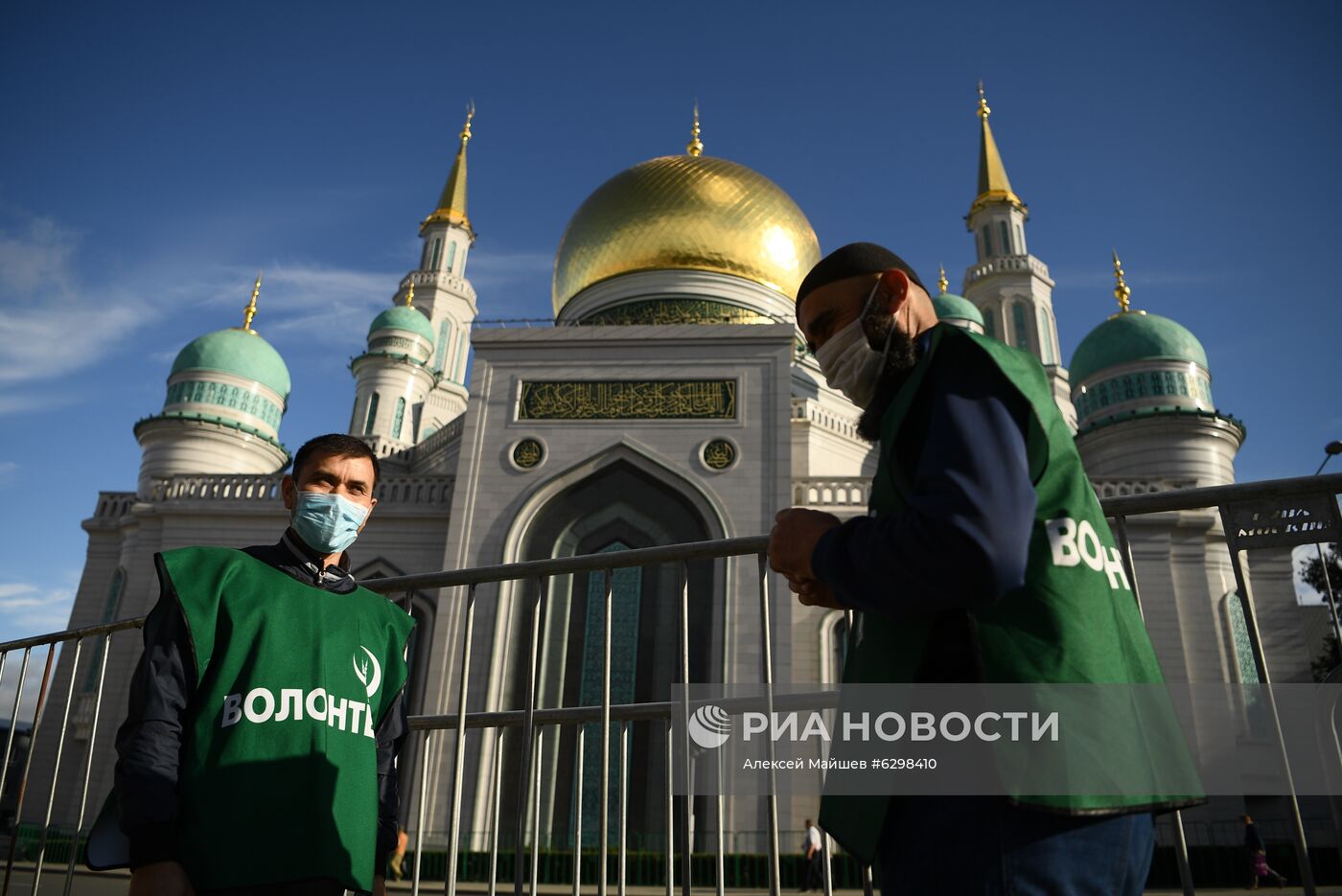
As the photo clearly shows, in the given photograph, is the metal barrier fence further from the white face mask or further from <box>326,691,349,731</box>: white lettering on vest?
the white face mask

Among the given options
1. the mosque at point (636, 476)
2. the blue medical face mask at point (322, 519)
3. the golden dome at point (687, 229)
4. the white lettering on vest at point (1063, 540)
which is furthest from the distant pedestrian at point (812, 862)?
the golden dome at point (687, 229)

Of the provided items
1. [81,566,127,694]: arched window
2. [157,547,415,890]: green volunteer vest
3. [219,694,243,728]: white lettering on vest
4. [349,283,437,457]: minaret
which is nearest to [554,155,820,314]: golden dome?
[349,283,437,457]: minaret

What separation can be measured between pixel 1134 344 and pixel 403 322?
1563 cm

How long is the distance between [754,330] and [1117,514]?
1049 cm

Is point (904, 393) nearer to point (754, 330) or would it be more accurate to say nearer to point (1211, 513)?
point (754, 330)

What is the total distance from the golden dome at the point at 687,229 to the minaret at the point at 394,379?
4325mm

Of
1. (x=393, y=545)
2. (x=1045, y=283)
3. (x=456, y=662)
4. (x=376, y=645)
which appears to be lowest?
(x=376, y=645)

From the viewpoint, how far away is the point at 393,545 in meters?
12.9

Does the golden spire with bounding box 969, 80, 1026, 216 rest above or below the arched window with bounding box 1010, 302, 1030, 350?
above

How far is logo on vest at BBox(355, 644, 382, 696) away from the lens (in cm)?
203

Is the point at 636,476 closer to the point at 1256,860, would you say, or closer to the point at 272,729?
the point at 1256,860

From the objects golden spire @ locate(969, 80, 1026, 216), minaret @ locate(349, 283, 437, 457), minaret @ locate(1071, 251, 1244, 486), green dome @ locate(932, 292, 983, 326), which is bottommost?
minaret @ locate(1071, 251, 1244, 486)

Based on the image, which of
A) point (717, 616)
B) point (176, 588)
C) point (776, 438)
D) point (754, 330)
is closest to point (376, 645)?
point (176, 588)

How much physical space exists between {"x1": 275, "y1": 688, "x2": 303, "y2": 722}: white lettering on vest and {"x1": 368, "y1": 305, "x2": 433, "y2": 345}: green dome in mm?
20158
